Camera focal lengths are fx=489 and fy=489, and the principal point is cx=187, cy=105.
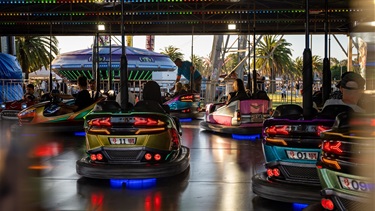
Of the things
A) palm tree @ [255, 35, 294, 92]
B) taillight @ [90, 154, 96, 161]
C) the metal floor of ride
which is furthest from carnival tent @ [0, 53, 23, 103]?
palm tree @ [255, 35, 294, 92]

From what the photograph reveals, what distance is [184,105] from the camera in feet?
40.8

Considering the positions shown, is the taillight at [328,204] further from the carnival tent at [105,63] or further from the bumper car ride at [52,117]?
the carnival tent at [105,63]

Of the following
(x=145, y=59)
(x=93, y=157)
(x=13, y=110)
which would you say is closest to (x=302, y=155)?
(x=93, y=157)

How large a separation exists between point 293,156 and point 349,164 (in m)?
1.28

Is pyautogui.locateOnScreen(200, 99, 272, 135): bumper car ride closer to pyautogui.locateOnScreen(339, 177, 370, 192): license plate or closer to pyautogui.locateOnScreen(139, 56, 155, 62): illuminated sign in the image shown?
pyautogui.locateOnScreen(339, 177, 370, 192): license plate

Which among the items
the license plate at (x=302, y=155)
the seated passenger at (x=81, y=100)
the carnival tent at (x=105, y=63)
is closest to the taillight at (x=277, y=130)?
the license plate at (x=302, y=155)

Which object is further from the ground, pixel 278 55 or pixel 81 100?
pixel 278 55

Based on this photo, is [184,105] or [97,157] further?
[184,105]

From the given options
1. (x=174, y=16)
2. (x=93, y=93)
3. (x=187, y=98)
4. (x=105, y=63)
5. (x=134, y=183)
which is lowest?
(x=134, y=183)

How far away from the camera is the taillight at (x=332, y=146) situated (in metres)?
2.38

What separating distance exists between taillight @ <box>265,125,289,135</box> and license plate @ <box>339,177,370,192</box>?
4.08 feet

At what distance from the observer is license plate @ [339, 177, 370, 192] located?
7.32 ft

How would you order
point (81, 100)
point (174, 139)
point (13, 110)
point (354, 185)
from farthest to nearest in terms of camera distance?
point (13, 110) → point (81, 100) → point (174, 139) → point (354, 185)

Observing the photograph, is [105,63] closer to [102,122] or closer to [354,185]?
[102,122]
